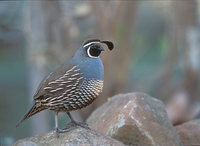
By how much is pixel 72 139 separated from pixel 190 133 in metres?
1.93

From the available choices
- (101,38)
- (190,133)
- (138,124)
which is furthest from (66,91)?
(101,38)

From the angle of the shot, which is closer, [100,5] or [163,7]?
[100,5]

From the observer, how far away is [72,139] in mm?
4223

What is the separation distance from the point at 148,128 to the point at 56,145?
1160 millimetres

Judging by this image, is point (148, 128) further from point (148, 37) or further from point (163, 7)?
point (148, 37)

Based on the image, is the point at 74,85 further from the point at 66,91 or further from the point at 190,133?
the point at 190,133

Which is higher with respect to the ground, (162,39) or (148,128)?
(148,128)

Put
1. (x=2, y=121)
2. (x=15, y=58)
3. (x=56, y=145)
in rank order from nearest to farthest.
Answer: (x=56, y=145) < (x=2, y=121) < (x=15, y=58)

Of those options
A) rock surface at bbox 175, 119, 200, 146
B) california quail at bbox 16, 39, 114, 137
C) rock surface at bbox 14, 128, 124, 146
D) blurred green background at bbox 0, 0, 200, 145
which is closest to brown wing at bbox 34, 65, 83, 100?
california quail at bbox 16, 39, 114, 137

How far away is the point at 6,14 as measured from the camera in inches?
391

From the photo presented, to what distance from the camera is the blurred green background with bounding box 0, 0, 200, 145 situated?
32.9 feet

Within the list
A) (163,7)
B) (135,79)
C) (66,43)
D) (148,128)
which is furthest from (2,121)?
(148,128)

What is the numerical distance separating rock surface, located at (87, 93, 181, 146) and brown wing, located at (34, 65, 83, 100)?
2.37 feet

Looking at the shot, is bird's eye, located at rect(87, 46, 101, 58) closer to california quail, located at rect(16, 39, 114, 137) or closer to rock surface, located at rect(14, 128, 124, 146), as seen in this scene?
california quail, located at rect(16, 39, 114, 137)
